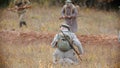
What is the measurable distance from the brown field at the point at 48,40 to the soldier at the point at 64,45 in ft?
0.83

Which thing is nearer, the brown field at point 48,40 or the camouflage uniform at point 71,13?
the brown field at point 48,40

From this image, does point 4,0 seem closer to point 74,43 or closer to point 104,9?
point 104,9

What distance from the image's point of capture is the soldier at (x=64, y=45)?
37.9 ft

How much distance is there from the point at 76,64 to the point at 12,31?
23.7ft

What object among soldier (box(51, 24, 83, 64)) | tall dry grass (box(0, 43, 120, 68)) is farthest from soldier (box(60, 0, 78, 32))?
soldier (box(51, 24, 83, 64))

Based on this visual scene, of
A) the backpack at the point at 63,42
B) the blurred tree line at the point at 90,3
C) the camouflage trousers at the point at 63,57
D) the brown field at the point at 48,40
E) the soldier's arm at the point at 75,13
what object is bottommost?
the blurred tree line at the point at 90,3

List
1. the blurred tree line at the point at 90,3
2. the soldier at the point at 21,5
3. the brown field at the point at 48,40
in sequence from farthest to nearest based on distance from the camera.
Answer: the blurred tree line at the point at 90,3, the soldier at the point at 21,5, the brown field at the point at 48,40

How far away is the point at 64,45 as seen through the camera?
1152cm

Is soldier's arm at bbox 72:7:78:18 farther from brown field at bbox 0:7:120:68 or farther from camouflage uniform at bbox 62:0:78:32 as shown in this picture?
brown field at bbox 0:7:120:68

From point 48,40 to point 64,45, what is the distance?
5558 mm

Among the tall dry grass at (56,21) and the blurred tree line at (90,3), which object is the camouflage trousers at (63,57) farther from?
the blurred tree line at (90,3)

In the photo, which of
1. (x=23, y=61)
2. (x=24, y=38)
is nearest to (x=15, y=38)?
(x=24, y=38)

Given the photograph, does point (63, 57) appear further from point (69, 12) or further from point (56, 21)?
point (56, 21)

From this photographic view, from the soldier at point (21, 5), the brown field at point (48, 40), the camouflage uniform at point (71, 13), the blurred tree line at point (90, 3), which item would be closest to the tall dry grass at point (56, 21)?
the brown field at point (48, 40)
